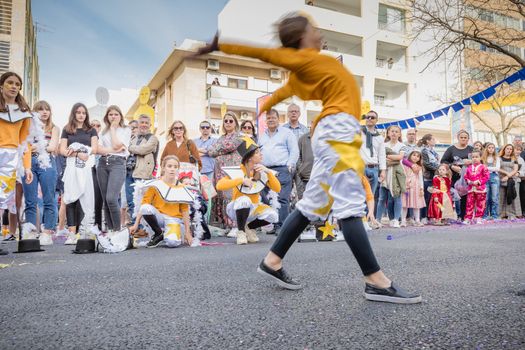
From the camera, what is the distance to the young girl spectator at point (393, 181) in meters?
7.73

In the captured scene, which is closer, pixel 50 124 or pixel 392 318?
pixel 392 318

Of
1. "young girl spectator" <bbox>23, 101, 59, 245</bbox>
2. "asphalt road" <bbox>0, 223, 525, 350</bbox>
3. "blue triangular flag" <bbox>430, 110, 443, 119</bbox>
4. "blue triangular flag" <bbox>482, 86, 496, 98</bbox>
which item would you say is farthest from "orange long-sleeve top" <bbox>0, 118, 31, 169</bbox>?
"blue triangular flag" <bbox>430, 110, 443, 119</bbox>

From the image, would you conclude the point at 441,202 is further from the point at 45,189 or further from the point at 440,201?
the point at 45,189

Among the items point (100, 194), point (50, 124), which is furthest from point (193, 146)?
point (50, 124)

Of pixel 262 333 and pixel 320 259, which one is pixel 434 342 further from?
pixel 320 259

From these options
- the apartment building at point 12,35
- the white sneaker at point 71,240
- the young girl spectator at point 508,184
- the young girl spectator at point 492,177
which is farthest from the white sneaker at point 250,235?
the apartment building at point 12,35

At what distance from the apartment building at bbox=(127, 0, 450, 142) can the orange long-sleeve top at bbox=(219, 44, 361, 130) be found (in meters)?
18.2

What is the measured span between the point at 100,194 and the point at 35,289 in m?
3.44

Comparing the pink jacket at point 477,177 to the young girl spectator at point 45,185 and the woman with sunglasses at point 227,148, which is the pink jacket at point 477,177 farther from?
the young girl spectator at point 45,185

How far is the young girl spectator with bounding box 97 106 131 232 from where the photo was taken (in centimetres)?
544

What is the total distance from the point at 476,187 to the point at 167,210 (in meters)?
6.57

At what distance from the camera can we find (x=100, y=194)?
19.6 feet

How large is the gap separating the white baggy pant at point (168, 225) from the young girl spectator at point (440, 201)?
18.4 feet

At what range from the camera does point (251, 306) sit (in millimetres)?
2170
